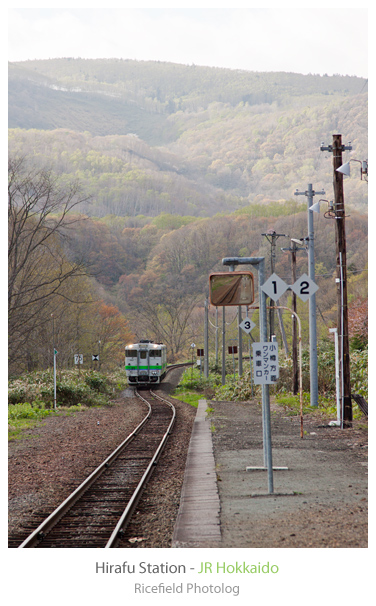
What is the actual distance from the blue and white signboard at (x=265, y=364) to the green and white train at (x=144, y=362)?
30.7m

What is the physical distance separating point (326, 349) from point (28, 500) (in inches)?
884

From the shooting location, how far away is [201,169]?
171 metres

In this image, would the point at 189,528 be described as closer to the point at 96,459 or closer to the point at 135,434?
the point at 96,459

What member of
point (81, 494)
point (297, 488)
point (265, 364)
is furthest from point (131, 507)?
point (265, 364)

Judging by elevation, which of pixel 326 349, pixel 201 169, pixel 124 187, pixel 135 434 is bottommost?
pixel 135 434

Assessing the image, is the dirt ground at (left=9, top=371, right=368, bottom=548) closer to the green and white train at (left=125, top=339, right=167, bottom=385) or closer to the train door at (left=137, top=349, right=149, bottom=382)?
the green and white train at (left=125, top=339, right=167, bottom=385)

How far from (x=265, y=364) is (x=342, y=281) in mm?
8442

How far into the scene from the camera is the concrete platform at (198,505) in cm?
670

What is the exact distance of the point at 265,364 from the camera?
8.21 meters

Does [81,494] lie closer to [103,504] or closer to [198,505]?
[103,504]

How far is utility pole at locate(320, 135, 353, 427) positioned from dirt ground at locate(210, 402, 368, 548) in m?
0.76

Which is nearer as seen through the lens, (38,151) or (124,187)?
(38,151)

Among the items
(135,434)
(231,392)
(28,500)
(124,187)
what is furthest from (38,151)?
(28,500)

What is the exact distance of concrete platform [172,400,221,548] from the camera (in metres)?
6.70
